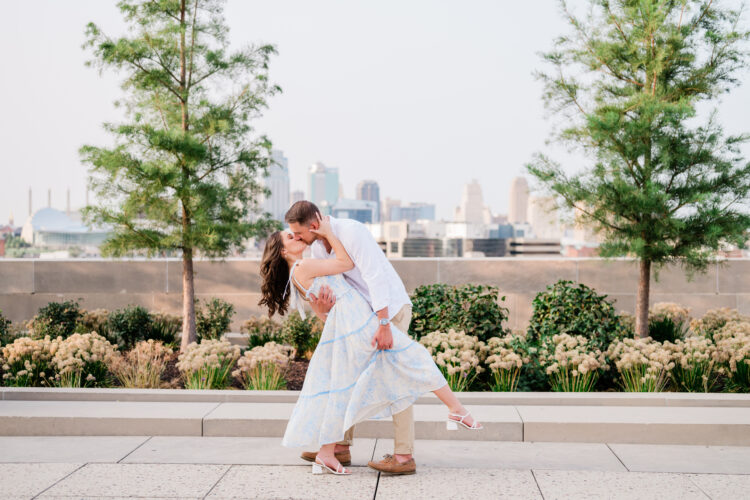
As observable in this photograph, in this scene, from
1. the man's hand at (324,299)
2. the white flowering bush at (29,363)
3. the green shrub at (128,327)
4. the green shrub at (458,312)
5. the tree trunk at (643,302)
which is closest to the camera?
the man's hand at (324,299)

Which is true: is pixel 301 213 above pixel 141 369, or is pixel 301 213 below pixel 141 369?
above

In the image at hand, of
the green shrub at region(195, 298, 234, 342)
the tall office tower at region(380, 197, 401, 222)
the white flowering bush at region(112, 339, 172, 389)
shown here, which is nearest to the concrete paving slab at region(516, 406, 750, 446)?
the white flowering bush at region(112, 339, 172, 389)

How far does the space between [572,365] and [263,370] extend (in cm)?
281

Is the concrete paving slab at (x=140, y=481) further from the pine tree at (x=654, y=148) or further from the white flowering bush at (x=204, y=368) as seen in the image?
the pine tree at (x=654, y=148)

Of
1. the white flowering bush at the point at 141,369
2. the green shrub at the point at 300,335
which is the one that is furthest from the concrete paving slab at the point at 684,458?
the white flowering bush at the point at 141,369

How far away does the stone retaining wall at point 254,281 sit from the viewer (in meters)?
10.8

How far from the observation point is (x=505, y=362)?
643 cm

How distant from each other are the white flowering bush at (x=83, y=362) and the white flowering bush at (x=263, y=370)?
51.9 inches

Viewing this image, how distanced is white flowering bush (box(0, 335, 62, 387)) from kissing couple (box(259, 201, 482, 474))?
345 cm

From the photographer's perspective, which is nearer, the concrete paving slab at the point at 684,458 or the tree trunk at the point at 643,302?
the concrete paving slab at the point at 684,458

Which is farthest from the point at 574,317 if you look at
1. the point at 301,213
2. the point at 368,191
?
the point at 368,191

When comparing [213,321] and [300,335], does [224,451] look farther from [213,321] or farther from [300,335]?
[213,321]

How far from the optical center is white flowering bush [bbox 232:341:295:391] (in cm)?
659

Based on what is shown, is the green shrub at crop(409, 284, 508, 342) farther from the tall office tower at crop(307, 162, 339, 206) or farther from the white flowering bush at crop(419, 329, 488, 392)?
the tall office tower at crop(307, 162, 339, 206)
